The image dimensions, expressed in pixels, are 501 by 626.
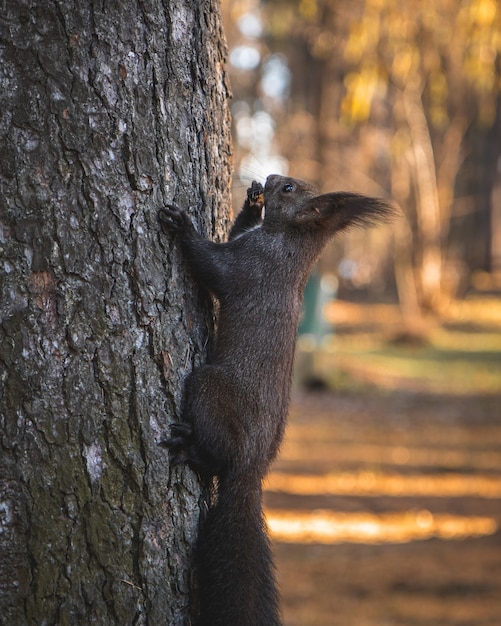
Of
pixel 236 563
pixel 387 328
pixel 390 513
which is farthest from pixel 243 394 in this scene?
pixel 387 328

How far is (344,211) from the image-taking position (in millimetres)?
3359

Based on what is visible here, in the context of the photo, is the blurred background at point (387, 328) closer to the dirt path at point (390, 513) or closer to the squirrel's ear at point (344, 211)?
the dirt path at point (390, 513)

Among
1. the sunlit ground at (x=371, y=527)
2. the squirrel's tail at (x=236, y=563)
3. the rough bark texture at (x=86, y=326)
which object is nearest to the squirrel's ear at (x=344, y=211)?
the rough bark texture at (x=86, y=326)

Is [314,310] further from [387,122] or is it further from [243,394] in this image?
[387,122]

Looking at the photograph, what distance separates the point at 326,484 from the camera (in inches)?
373

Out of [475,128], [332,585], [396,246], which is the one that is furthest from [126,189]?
[475,128]

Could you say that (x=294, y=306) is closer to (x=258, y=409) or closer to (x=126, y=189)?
(x=258, y=409)

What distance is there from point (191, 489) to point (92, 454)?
359 mm

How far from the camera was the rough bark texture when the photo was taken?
2402 millimetres

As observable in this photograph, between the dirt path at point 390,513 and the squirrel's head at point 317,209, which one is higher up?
the squirrel's head at point 317,209

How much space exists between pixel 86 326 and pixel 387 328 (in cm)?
2036

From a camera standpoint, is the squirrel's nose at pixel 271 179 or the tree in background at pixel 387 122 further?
the tree in background at pixel 387 122

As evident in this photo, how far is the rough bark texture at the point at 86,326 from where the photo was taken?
2.40 m

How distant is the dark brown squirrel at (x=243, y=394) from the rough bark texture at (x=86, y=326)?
9cm
